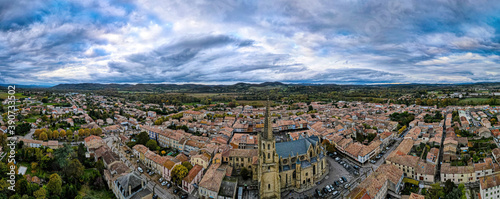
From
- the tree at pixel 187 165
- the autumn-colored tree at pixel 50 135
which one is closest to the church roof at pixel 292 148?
the tree at pixel 187 165

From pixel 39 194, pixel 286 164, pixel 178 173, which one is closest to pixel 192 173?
pixel 178 173

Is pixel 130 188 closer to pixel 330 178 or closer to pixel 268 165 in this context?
pixel 268 165

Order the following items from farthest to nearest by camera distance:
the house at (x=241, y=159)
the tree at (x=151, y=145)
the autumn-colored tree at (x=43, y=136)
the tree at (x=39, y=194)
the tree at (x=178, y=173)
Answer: the autumn-colored tree at (x=43, y=136)
the tree at (x=151, y=145)
the house at (x=241, y=159)
the tree at (x=178, y=173)
the tree at (x=39, y=194)

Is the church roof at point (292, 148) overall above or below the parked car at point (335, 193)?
above

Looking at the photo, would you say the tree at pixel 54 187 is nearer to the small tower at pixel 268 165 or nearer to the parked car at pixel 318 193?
the small tower at pixel 268 165

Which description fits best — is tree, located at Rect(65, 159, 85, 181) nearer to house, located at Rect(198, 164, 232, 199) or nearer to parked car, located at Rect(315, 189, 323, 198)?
house, located at Rect(198, 164, 232, 199)

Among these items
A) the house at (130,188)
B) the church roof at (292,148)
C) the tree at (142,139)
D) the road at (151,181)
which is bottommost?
the road at (151,181)
